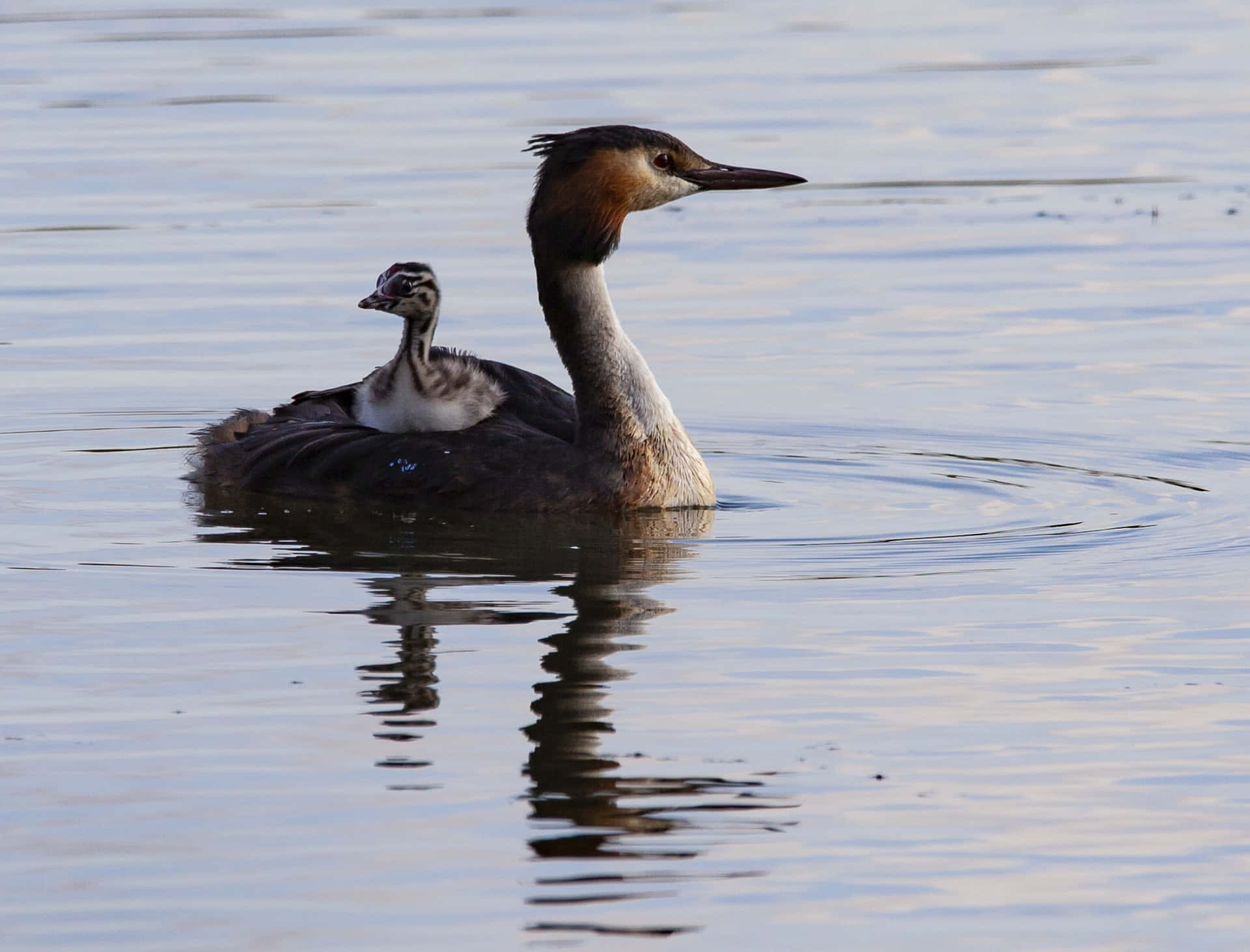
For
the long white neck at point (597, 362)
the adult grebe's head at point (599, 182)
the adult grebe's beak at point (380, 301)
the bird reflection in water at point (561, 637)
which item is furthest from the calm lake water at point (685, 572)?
the adult grebe's head at point (599, 182)

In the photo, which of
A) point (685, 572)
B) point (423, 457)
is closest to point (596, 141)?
point (423, 457)

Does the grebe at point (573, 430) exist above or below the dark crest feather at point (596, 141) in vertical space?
below

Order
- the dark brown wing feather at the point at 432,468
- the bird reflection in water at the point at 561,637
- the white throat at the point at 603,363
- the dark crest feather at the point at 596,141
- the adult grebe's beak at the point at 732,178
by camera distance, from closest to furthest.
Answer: the bird reflection in water at the point at 561,637, the dark brown wing feather at the point at 432,468, the dark crest feather at the point at 596,141, the white throat at the point at 603,363, the adult grebe's beak at the point at 732,178

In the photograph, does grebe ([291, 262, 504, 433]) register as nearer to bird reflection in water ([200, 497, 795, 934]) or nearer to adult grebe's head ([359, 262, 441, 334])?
adult grebe's head ([359, 262, 441, 334])

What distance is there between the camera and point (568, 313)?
10.3 meters

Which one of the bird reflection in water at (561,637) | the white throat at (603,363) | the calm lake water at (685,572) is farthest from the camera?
the white throat at (603,363)

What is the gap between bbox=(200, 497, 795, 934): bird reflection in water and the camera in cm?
605

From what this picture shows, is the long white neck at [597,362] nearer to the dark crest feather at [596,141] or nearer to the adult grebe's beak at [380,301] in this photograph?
the dark crest feather at [596,141]

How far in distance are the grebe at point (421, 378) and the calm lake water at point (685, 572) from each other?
586 millimetres

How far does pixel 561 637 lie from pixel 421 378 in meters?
2.63

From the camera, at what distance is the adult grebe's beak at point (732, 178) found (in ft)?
34.2

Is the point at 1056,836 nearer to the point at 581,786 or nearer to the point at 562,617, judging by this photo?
the point at 581,786

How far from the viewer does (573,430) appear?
10.5 metres

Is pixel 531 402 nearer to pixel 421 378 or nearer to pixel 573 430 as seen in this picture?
pixel 573 430
